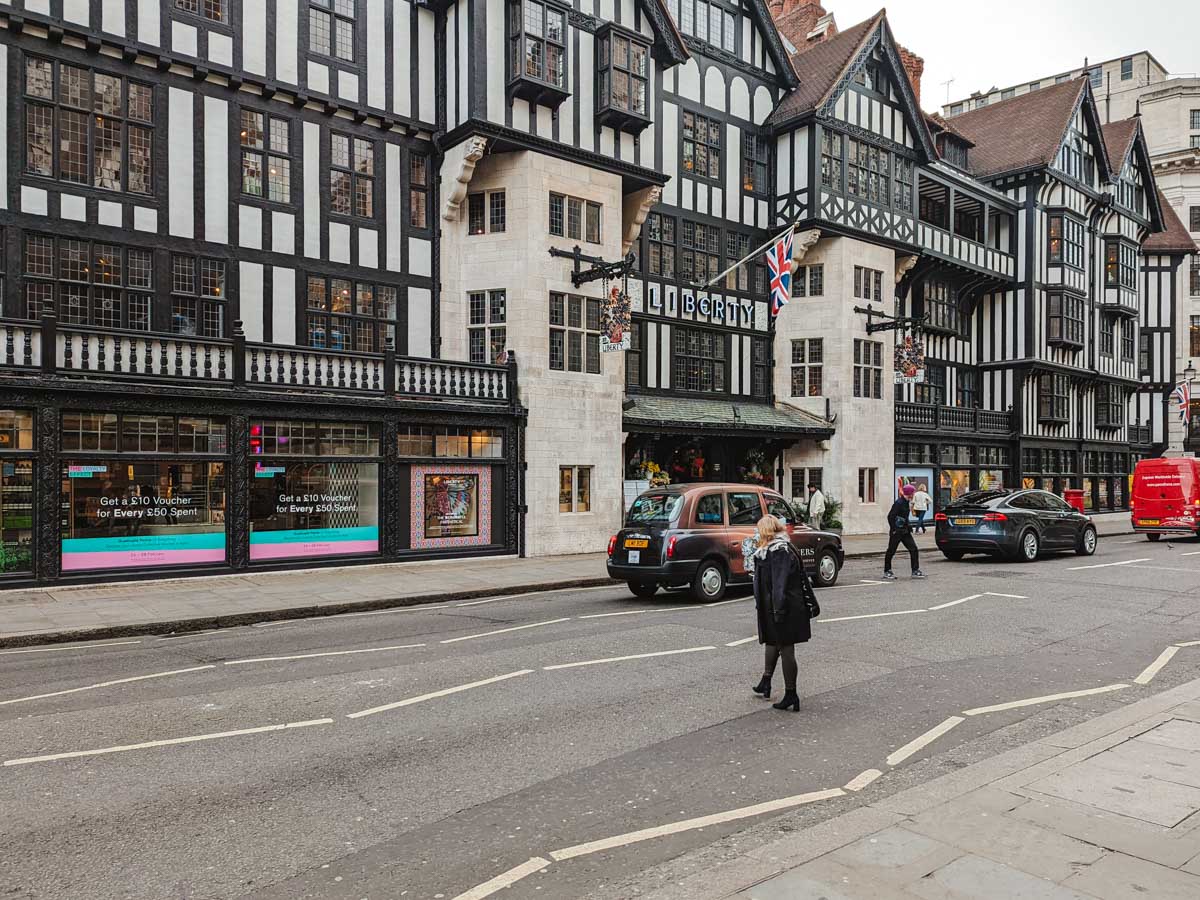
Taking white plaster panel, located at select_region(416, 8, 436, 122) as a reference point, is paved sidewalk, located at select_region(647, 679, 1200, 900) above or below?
below

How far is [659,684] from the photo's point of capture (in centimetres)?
852

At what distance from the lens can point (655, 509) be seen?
47.2 feet

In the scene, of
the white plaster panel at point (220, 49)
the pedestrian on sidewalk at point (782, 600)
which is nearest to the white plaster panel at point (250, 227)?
the white plaster panel at point (220, 49)

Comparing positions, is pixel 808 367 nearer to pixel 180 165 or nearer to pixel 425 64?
pixel 425 64

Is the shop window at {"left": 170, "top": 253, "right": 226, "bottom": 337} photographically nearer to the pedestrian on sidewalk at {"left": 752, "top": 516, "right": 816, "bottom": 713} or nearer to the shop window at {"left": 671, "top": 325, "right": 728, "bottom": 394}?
the shop window at {"left": 671, "top": 325, "right": 728, "bottom": 394}

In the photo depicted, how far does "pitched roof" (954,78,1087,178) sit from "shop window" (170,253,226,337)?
3108 centimetres

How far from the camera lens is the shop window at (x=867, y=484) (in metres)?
29.2

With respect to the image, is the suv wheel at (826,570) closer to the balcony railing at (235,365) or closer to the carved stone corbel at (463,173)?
the balcony railing at (235,365)

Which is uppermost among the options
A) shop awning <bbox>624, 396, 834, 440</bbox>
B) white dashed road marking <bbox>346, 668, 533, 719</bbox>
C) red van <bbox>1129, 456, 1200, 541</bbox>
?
shop awning <bbox>624, 396, 834, 440</bbox>

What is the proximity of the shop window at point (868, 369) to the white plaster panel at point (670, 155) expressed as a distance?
312 inches

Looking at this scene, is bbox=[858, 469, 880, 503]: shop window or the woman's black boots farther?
bbox=[858, 469, 880, 503]: shop window

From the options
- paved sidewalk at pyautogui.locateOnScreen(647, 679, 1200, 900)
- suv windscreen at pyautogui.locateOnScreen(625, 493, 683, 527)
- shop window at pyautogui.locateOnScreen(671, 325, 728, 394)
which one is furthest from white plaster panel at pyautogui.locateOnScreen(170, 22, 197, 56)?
paved sidewalk at pyautogui.locateOnScreen(647, 679, 1200, 900)

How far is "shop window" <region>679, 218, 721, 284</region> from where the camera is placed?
85.5 ft

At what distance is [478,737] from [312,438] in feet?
41.1
